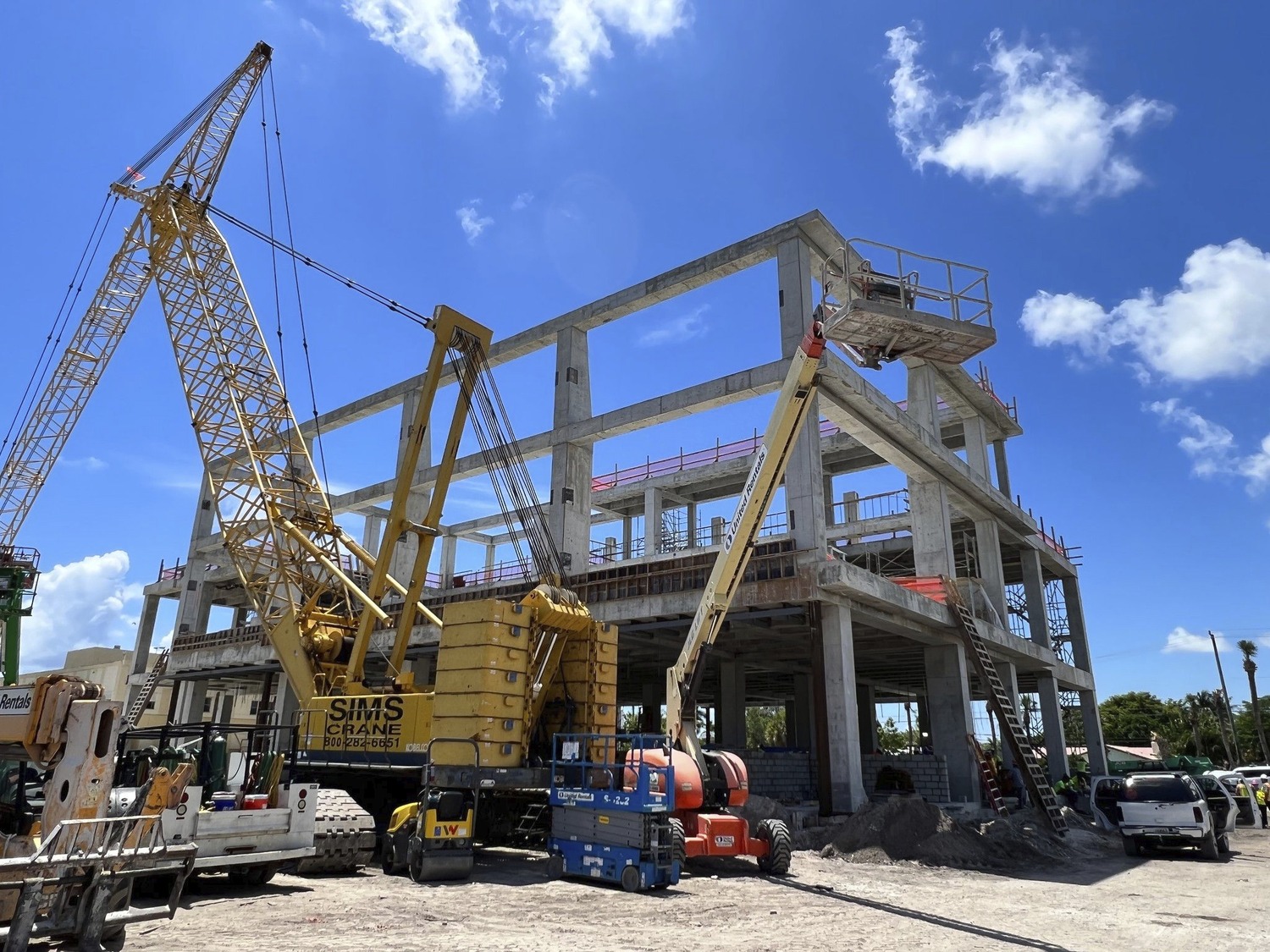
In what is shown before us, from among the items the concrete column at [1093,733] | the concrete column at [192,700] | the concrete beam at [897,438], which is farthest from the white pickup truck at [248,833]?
the concrete column at [192,700]

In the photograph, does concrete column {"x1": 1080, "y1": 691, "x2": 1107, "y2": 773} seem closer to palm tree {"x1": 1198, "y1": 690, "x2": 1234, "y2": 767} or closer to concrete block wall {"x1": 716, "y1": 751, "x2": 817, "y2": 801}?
concrete block wall {"x1": 716, "y1": 751, "x2": 817, "y2": 801}

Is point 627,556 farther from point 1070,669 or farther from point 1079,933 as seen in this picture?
point 1079,933

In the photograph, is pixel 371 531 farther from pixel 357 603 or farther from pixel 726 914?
pixel 726 914

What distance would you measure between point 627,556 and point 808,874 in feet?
98.1

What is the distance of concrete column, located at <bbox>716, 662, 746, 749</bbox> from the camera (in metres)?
29.4

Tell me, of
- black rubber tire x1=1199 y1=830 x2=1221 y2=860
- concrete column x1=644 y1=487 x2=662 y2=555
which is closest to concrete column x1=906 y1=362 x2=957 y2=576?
black rubber tire x1=1199 y1=830 x2=1221 y2=860

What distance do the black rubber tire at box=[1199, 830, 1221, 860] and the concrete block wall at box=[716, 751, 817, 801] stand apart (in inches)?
381

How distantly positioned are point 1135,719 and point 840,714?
68.7 m

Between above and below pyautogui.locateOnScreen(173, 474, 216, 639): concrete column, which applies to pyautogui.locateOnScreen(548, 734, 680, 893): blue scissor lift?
below

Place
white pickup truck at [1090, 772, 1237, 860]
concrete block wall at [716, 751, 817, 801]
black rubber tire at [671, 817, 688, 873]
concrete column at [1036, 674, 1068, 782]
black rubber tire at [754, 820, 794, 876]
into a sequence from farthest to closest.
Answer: concrete column at [1036, 674, 1068, 782]
concrete block wall at [716, 751, 817, 801]
white pickup truck at [1090, 772, 1237, 860]
black rubber tire at [754, 820, 794, 876]
black rubber tire at [671, 817, 688, 873]

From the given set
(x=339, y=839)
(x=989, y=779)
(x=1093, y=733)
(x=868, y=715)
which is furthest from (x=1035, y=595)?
(x=339, y=839)

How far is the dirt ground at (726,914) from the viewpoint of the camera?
27.2 feet

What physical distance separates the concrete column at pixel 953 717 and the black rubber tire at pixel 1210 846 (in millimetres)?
6974

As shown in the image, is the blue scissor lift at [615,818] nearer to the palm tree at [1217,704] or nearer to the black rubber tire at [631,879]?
the black rubber tire at [631,879]
